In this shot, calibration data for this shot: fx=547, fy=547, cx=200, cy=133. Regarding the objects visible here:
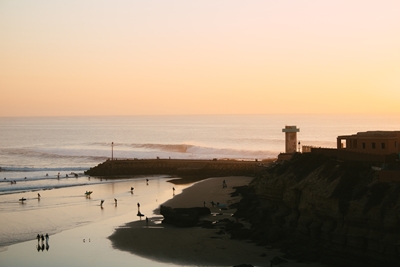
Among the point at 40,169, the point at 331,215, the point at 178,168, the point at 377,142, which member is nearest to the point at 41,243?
the point at 331,215

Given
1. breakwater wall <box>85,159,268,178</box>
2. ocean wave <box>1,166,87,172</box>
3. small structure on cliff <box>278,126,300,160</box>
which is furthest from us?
ocean wave <box>1,166,87,172</box>

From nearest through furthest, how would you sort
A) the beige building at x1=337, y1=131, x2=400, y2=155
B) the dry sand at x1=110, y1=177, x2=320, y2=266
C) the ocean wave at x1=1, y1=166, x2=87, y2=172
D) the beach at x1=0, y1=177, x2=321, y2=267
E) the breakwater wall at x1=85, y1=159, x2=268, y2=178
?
the dry sand at x1=110, y1=177, x2=320, y2=266 < the beach at x1=0, y1=177, x2=321, y2=267 < the beige building at x1=337, y1=131, x2=400, y2=155 < the breakwater wall at x1=85, y1=159, x2=268, y2=178 < the ocean wave at x1=1, y1=166, x2=87, y2=172

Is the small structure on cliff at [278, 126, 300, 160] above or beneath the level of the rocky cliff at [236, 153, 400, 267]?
above

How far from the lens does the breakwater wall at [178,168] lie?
67875 millimetres

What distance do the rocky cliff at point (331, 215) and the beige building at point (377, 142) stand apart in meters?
Answer: 2.67

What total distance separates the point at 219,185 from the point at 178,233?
22429mm

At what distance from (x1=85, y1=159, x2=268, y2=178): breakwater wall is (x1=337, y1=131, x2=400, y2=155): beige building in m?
31.7

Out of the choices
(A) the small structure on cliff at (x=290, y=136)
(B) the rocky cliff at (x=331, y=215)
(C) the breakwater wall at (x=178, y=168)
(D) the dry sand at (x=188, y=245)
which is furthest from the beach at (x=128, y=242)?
(C) the breakwater wall at (x=178, y=168)

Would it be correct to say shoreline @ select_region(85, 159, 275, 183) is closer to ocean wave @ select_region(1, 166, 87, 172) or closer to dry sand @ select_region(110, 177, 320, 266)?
ocean wave @ select_region(1, 166, 87, 172)

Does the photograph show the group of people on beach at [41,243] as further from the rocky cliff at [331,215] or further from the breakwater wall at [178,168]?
the breakwater wall at [178,168]

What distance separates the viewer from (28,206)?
46219 millimetres

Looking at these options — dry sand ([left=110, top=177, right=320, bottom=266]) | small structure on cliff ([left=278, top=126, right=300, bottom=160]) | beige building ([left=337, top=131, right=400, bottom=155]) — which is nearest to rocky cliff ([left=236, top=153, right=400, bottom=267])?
dry sand ([left=110, top=177, right=320, bottom=266])

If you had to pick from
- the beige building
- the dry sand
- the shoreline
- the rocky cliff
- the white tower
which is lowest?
the dry sand

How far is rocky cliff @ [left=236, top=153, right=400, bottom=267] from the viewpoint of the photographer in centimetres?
2408
